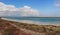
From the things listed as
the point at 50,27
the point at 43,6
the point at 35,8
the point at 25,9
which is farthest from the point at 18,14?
the point at 50,27

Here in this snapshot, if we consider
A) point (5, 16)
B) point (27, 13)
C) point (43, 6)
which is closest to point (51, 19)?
point (43, 6)

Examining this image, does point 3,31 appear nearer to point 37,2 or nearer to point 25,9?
point 25,9

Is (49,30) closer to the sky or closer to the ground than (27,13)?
closer to the ground

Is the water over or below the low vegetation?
over

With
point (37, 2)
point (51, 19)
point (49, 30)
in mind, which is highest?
point (37, 2)

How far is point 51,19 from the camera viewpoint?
5.34 feet

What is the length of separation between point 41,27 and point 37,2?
0.35m

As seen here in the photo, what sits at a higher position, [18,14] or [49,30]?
[18,14]

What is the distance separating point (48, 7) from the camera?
1.65 metres

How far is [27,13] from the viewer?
1674 millimetres

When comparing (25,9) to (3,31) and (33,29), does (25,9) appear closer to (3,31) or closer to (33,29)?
(33,29)

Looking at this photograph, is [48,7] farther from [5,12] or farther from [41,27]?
[5,12]

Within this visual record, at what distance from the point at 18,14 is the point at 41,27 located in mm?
361

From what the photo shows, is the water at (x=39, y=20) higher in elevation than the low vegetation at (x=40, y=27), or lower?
higher
